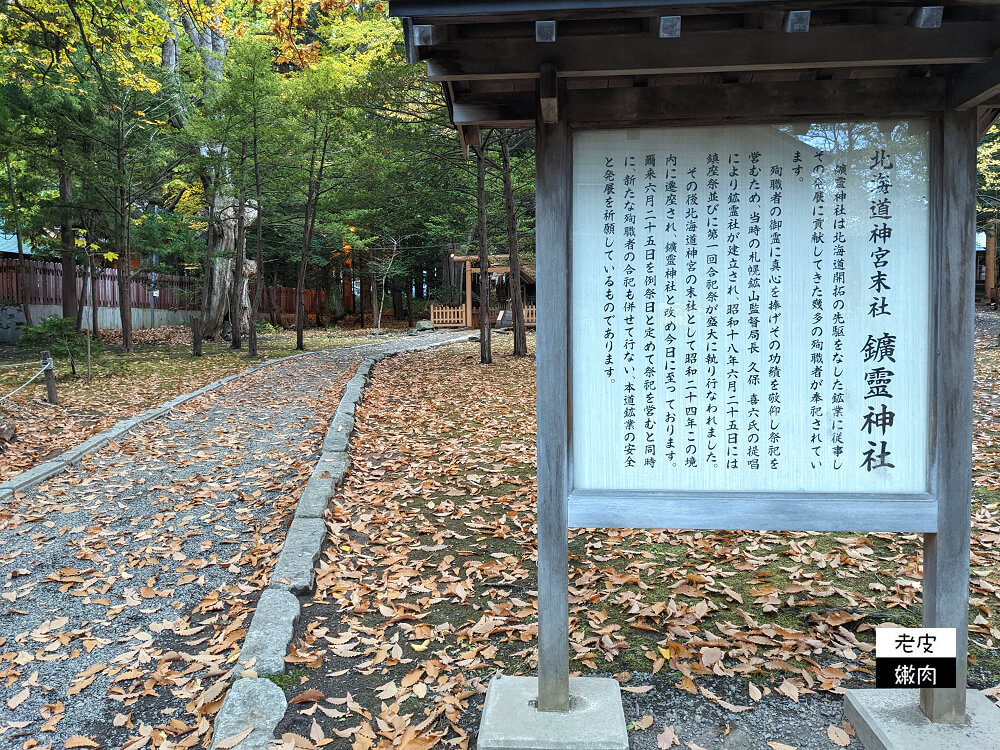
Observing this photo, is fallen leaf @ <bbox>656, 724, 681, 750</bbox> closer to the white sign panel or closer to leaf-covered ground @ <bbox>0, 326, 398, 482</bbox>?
the white sign panel

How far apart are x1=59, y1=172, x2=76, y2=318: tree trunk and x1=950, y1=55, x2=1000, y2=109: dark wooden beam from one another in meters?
17.9

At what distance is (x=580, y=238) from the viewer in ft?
10.5

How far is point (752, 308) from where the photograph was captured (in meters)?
3.15

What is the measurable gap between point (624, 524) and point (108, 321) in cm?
2811

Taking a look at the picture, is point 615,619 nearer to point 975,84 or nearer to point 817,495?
point 817,495

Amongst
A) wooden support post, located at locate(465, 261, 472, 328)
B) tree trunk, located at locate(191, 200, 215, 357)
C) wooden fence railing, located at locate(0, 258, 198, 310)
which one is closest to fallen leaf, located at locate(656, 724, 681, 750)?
tree trunk, located at locate(191, 200, 215, 357)

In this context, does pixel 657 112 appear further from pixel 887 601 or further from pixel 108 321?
pixel 108 321

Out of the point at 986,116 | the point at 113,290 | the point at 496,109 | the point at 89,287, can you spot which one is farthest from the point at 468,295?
the point at 986,116

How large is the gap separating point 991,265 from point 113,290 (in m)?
36.7

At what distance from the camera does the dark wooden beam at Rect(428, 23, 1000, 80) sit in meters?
2.75

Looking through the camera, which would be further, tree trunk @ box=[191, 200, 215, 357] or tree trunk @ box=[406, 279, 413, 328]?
tree trunk @ box=[406, 279, 413, 328]

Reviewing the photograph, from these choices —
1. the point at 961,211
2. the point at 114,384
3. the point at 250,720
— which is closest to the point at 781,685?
the point at 961,211

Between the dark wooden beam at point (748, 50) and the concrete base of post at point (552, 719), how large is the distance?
2.84 metres

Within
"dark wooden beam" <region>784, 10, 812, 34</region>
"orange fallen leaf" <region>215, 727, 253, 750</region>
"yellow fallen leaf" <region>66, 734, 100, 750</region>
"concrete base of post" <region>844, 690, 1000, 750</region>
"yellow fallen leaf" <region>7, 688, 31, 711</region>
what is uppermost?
"dark wooden beam" <region>784, 10, 812, 34</region>
